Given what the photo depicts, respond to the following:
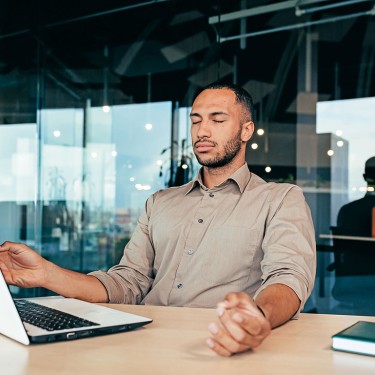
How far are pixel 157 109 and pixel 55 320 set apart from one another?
3.14 m

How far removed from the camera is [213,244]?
1950 millimetres

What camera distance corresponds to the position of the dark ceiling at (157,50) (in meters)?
3.88

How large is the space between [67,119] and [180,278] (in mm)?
2933

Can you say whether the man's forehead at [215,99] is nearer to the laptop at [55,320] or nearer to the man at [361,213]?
the laptop at [55,320]

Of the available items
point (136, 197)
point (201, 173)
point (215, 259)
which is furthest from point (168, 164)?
point (215, 259)

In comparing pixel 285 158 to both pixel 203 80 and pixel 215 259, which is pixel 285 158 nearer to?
pixel 203 80

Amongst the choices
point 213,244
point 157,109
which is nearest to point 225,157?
point 213,244

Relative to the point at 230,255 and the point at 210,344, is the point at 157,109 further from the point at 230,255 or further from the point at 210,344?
the point at 210,344

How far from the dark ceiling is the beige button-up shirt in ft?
6.82

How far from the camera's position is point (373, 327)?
4.03 ft

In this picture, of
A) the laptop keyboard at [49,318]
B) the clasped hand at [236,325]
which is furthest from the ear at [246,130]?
the clasped hand at [236,325]

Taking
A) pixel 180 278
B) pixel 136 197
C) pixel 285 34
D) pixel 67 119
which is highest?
pixel 285 34

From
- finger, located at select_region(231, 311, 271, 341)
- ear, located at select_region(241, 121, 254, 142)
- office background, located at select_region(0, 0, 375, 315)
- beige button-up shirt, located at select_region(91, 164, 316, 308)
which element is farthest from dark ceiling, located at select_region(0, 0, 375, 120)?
finger, located at select_region(231, 311, 271, 341)

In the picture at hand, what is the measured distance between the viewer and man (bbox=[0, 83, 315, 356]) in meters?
1.67
